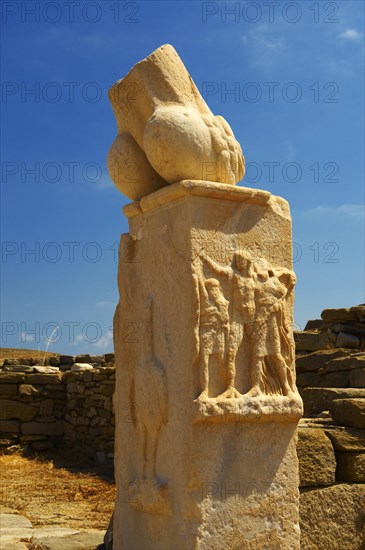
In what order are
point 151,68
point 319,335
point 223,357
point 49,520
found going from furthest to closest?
point 319,335
point 49,520
point 151,68
point 223,357

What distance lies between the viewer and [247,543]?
2.98 metres

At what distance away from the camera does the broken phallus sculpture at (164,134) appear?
123 inches

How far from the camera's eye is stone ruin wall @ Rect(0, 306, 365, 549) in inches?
156

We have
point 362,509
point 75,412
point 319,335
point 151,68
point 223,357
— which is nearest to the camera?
point 223,357

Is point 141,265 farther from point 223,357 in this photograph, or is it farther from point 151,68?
point 151,68

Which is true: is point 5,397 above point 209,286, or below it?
below

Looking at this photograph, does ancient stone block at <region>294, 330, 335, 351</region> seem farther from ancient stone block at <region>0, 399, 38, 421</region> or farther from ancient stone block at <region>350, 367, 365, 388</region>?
ancient stone block at <region>0, 399, 38, 421</region>

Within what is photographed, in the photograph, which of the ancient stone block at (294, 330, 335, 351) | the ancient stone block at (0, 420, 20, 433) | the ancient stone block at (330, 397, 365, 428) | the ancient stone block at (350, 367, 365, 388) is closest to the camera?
the ancient stone block at (330, 397, 365, 428)

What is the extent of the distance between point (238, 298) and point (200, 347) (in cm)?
32

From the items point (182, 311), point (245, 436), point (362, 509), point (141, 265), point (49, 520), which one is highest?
point (141, 265)

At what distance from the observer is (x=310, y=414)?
5.27 metres

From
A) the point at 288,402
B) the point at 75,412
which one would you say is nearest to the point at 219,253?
the point at 288,402

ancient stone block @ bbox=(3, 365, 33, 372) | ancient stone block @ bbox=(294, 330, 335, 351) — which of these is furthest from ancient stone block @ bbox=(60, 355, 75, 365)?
ancient stone block @ bbox=(294, 330, 335, 351)

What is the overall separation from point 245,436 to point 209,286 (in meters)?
0.71
